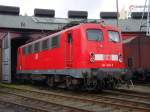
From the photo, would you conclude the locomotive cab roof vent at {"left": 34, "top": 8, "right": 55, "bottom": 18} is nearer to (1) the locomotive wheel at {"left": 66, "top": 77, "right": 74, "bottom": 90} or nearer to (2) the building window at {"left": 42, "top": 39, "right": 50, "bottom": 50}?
(2) the building window at {"left": 42, "top": 39, "right": 50, "bottom": 50}

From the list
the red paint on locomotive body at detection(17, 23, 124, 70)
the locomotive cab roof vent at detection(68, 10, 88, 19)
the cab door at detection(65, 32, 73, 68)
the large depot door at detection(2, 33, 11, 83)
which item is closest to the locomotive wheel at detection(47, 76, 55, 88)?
the red paint on locomotive body at detection(17, 23, 124, 70)

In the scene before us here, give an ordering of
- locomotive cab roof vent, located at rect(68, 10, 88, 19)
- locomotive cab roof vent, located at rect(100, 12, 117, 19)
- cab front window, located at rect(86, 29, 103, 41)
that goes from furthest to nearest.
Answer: locomotive cab roof vent, located at rect(100, 12, 117, 19) → locomotive cab roof vent, located at rect(68, 10, 88, 19) → cab front window, located at rect(86, 29, 103, 41)

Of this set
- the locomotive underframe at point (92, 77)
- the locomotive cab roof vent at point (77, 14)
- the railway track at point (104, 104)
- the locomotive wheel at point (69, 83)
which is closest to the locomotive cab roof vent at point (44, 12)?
the locomotive cab roof vent at point (77, 14)

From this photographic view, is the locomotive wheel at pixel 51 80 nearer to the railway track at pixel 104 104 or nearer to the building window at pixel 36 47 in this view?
the building window at pixel 36 47

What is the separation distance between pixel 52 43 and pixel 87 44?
135 inches

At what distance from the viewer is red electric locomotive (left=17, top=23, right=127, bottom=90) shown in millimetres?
16656

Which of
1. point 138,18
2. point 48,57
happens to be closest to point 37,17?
point 138,18

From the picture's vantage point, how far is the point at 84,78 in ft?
54.4

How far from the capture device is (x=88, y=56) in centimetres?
1664

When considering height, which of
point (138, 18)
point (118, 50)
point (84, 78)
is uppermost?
point (138, 18)

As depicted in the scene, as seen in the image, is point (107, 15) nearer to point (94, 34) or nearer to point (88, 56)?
point (94, 34)

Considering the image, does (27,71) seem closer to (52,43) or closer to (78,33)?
(52,43)

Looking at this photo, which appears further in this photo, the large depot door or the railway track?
the large depot door

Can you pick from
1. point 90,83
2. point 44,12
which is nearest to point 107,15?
point 44,12
